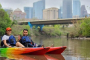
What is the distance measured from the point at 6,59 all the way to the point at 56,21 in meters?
48.7

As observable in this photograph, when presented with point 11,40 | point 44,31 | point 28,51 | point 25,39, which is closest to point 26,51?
point 28,51

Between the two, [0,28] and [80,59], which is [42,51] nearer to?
[80,59]

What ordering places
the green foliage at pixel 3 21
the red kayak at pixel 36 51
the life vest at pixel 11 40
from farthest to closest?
the green foliage at pixel 3 21 → the life vest at pixel 11 40 → the red kayak at pixel 36 51

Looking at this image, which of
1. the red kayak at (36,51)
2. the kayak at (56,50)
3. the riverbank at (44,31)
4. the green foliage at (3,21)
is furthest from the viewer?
the riverbank at (44,31)

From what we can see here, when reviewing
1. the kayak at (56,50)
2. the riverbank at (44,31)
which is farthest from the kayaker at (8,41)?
the riverbank at (44,31)

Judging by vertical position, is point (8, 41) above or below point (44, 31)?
above

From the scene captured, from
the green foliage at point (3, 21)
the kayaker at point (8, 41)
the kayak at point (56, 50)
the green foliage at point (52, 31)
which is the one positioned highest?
the green foliage at point (3, 21)

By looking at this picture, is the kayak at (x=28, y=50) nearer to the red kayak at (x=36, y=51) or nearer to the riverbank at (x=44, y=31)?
the red kayak at (x=36, y=51)

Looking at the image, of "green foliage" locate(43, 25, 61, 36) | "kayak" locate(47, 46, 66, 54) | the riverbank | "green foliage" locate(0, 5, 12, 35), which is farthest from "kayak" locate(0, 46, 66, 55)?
"green foliage" locate(43, 25, 61, 36)

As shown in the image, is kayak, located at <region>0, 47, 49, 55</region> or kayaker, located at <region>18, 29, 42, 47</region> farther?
kayaker, located at <region>18, 29, 42, 47</region>

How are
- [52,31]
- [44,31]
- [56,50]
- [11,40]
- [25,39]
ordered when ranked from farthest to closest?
[52,31], [44,31], [56,50], [11,40], [25,39]

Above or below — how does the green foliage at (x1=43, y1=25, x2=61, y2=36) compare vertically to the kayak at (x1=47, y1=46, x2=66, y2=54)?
below

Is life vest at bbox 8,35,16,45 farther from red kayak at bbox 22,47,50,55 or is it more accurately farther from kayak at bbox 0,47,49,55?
red kayak at bbox 22,47,50,55

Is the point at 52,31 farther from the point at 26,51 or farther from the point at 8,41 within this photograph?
the point at 26,51
